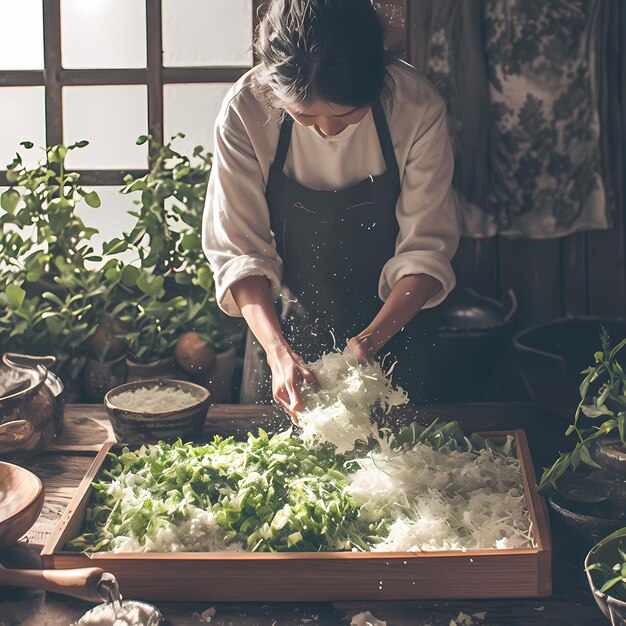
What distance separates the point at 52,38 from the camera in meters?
4.14

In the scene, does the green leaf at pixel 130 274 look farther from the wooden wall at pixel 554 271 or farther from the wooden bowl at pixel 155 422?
the wooden wall at pixel 554 271

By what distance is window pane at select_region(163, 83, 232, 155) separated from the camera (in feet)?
13.8

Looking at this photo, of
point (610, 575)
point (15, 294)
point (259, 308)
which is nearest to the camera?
point (610, 575)

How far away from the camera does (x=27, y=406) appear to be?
8.33 ft

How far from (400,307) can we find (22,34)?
2.45 meters

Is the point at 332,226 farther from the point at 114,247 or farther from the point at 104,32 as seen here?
the point at 104,32

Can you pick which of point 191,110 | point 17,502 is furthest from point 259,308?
point 191,110

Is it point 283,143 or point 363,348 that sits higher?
point 283,143

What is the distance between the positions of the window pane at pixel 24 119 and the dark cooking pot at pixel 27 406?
1761 millimetres

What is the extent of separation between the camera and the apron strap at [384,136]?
287cm

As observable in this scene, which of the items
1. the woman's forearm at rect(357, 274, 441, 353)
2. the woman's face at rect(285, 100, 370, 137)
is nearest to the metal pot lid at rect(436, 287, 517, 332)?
the woman's forearm at rect(357, 274, 441, 353)

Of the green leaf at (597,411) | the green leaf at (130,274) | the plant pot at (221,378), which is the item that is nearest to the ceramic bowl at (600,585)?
the green leaf at (597,411)

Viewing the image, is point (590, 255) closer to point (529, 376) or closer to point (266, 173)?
point (529, 376)

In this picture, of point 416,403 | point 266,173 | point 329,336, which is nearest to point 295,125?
point 266,173
